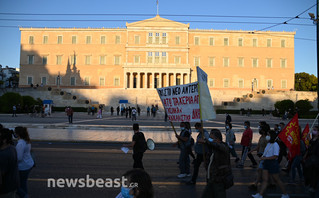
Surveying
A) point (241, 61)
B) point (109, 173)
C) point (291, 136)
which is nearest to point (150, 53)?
point (241, 61)

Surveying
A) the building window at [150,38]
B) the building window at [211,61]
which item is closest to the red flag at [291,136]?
the building window at [150,38]

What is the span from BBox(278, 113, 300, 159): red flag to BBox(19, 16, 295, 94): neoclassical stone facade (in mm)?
54498

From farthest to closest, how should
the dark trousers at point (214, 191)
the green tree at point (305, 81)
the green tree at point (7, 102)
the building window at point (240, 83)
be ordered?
the green tree at point (305, 81), the building window at point (240, 83), the green tree at point (7, 102), the dark trousers at point (214, 191)

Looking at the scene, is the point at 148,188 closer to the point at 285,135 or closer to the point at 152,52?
the point at 285,135

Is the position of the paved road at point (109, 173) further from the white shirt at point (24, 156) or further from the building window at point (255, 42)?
the building window at point (255, 42)

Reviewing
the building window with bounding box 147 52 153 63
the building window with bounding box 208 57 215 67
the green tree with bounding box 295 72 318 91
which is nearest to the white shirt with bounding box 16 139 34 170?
the building window with bounding box 147 52 153 63

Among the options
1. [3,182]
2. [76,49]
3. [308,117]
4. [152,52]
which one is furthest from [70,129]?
[76,49]

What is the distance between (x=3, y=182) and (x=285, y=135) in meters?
5.89

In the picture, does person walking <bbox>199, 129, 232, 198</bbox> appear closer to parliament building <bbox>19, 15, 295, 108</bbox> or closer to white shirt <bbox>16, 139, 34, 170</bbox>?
white shirt <bbox>16, 139, 34, 170</bbox>

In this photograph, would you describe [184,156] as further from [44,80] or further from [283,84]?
[283,84]

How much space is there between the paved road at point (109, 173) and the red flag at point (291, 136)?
1.02 metres

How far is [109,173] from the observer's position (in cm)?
737

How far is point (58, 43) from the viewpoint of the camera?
63469mm

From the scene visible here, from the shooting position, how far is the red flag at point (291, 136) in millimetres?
6343
